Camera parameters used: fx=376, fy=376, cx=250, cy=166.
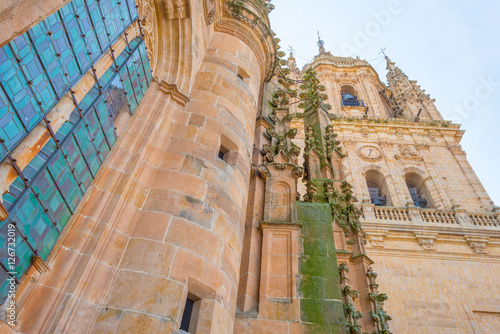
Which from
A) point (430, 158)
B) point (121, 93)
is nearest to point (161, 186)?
point (121, 93)

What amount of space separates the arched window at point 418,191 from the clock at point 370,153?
76.4 inches

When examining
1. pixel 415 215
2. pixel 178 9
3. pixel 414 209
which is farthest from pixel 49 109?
pixel 414 209

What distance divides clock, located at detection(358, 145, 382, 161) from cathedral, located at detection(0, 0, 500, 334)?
12.1m

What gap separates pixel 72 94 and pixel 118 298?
2094 mm

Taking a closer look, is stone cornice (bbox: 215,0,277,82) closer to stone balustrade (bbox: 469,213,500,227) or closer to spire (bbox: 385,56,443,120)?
stone balustrade (bbox: 469,213,500,227)

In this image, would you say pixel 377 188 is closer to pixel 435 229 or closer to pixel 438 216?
pixel 438 216

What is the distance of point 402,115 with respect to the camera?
26.7m

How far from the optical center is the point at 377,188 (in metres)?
21.2

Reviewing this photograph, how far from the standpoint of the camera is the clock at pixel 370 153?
837 inches

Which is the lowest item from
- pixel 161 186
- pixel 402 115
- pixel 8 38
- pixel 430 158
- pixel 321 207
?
pixel 8 38

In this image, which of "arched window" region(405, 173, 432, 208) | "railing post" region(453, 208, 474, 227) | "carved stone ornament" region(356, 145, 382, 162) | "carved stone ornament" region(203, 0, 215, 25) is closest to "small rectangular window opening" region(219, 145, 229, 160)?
"carved stone ornament" region(203, 0, 215, 25)

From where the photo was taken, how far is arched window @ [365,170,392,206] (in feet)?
64.7

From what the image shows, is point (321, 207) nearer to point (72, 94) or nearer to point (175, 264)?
point (175, 264)

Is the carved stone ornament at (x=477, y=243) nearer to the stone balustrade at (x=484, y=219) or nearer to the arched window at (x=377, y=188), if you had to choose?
the stone balustrade at (x=484, y=219)
